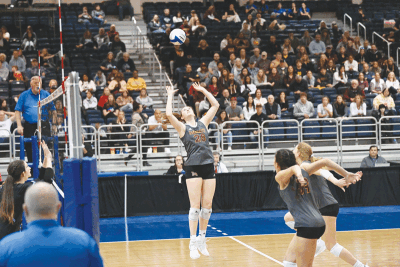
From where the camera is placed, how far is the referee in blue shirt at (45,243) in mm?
2906

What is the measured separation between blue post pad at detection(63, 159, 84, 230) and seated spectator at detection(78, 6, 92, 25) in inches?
637

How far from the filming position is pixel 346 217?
12320mm

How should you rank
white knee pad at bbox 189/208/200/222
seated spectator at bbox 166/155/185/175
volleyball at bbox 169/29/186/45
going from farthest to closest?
1. seated spectator at bbox 166/155/185/175
2. volleyball at bbox 169/29/186/45
3. white knee pad at bbox 189/208/200/222

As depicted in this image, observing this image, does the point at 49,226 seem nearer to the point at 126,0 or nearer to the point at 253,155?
the point at 253,155

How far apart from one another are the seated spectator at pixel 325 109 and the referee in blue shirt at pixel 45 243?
43.2 feet

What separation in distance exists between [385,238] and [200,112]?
676 centimetres

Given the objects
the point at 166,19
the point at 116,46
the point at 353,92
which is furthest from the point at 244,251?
the point at 166,19

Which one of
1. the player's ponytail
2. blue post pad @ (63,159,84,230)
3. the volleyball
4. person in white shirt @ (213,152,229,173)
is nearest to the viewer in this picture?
blue post pad @ (63,159,84,230)

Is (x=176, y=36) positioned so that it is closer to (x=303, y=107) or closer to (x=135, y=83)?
(x=135, y=83)

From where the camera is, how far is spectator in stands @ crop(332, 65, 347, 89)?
1771 centimetres

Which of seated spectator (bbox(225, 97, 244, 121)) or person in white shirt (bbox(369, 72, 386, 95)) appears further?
person in white shirt (bbox(369, 72, 386, 95))

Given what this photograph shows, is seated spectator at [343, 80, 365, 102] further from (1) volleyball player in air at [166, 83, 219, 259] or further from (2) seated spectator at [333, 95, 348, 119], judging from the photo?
(1) volleyball player in air at [166, 83, 219, 259]

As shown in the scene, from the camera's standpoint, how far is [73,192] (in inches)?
169

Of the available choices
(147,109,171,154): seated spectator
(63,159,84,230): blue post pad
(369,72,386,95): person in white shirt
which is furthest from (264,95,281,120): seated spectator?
(63,159,84,230): blue post pad
